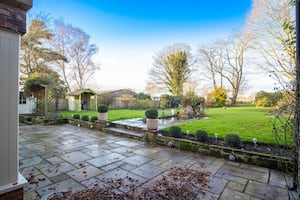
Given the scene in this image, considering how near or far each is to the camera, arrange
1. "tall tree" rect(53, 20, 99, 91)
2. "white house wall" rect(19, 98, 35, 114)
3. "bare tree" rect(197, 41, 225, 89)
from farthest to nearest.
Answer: "bare tree" rect(197, 41, 225, 89), "tall tree" rect(53, 20, 99, 91), "white house wall" rect(19, 98, 35, 114)

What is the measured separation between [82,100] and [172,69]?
1077cm

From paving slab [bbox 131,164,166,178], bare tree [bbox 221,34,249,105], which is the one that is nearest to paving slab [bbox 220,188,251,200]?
paving slab [bbox 131,164,166,178]

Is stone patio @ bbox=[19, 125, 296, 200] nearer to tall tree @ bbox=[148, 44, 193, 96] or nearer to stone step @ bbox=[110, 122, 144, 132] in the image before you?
stone step @ bbox=[110, 122, 144, 132]

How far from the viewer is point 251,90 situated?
64.5ft

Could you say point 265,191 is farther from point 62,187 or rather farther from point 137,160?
point 62,187

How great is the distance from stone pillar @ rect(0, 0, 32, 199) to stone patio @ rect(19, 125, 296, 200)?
2.43ft

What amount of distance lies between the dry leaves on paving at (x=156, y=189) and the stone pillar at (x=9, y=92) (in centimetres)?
75

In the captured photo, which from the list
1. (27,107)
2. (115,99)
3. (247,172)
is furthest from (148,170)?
(115,99)

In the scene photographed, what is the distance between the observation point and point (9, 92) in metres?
1.70

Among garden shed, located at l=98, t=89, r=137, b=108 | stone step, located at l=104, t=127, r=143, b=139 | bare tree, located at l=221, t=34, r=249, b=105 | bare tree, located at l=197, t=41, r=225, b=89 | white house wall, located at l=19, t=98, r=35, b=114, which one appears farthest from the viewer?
bare tree, located at l=197, t=41, r=225, b=89

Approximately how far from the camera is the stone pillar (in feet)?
5.41

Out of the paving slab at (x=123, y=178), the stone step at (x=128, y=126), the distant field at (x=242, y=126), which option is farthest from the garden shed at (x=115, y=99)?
the paving slab at (x=123, y=178)

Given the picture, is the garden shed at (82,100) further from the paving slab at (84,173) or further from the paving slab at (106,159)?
the paving slab at (84,173)

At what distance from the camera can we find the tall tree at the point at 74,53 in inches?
691
